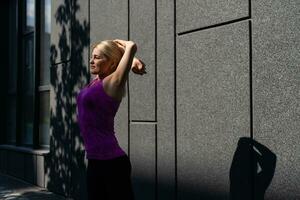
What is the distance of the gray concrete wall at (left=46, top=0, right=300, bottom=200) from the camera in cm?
426

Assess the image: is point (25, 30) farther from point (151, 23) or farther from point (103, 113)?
point (103, 113)

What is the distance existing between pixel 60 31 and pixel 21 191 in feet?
8.82

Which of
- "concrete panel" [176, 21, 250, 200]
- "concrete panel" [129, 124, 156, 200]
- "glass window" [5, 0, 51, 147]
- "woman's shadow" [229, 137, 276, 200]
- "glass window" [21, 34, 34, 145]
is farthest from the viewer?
"glass window" [21, 34, 34, 145]

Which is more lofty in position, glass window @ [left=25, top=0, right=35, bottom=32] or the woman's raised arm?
glass window @ [left=25, top=0, right=35, bottom=32]

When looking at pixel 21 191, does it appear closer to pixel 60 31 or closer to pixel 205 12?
pixel 60 31

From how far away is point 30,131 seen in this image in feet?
35.1

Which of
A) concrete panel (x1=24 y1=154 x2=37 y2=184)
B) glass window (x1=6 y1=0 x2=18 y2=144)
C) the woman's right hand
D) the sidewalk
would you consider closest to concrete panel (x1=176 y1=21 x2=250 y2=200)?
the woman's right hand

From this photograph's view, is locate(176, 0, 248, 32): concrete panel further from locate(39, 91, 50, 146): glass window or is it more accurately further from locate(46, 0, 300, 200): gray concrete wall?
locate(39, 91, 50, 146): glass window

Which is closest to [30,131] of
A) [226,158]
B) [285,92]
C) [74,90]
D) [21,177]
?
[21,177]

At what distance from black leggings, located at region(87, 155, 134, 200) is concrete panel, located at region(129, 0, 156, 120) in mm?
2139

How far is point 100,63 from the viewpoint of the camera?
3881 mm

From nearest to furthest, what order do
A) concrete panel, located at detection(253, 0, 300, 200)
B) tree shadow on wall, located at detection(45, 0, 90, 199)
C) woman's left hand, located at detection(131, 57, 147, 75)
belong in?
woman's left hand, located at detection(131, 57, 147, 75)
concrete panel, located at detection(253, 0, 300, 200)
tree shadow on wall, located at detection(45, 0, 90, 199)

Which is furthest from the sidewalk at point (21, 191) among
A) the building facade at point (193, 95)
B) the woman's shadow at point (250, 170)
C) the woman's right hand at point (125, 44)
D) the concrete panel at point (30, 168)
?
the woman's right hand at point (125, 44)

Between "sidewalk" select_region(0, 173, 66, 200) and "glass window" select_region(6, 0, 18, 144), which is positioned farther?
"glass window" select_region(6, 0, 18, 144)
